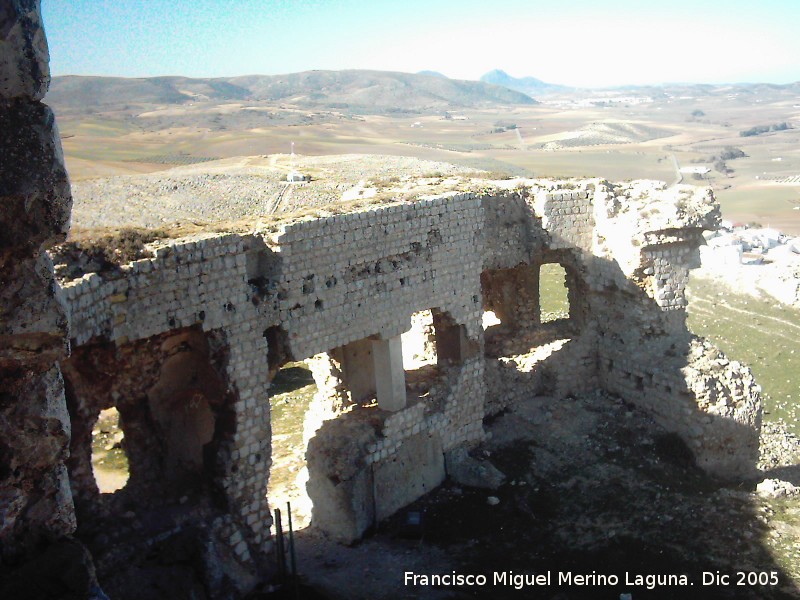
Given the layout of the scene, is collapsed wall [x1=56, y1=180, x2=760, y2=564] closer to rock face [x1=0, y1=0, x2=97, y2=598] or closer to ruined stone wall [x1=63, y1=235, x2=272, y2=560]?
ruined stone wall [x1=63, y1=235, x2=272, y2=560]

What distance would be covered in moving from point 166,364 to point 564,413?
7.80 meters

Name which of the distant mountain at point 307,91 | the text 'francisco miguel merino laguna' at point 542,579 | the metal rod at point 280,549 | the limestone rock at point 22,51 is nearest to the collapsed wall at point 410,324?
the metal rod at point 280,549

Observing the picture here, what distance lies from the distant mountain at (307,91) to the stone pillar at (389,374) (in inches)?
2265

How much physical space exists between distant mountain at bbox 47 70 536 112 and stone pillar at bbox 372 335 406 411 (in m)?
57.5

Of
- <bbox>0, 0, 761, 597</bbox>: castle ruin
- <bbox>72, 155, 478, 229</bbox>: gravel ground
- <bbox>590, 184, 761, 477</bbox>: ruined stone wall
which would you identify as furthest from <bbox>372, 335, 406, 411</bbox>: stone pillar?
<bbox>590, 184, 761, 477</bbox>: ruined stone wall

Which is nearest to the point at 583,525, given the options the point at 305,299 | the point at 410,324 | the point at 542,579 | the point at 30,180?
the point at 542,579

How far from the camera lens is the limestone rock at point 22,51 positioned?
187 inches

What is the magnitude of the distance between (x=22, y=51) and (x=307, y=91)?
143419mm

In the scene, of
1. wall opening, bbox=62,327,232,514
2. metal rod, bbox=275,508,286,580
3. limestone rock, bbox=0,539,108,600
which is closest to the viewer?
limestone rock, bbox=0,539,108,600

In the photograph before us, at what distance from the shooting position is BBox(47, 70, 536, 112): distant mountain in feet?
257

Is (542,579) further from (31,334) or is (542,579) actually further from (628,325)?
(31,334)

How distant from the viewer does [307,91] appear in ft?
470

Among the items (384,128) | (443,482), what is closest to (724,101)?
(384,128)

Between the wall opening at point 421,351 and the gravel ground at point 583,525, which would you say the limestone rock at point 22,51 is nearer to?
the gravel ground at point 583,525
